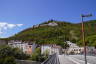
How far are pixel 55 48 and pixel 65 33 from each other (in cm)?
5591

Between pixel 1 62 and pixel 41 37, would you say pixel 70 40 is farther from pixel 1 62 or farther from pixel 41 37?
pixel 1 62

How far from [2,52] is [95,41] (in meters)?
61.3

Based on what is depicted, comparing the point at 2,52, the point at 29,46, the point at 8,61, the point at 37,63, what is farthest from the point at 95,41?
the point at 8,61

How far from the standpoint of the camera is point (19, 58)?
111688 mm

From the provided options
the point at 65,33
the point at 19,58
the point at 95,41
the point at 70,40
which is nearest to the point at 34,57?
the point at 19,58

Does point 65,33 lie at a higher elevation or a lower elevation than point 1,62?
higher

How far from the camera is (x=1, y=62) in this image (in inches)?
2908

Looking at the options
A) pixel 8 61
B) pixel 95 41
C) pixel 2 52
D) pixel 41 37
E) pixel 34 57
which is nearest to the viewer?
pixel 8 61

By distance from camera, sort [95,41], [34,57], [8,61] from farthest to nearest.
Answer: [95,41], [34,57], [8,61]

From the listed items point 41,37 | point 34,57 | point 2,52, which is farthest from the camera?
point 41,37

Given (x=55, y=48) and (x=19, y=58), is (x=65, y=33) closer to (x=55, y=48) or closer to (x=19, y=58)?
(x=55, y=48)

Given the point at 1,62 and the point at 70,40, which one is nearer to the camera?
the point at 1,62

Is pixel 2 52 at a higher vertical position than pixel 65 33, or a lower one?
lower

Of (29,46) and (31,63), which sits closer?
(31,63)
